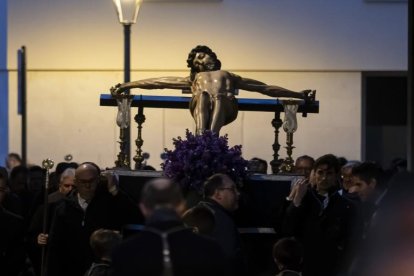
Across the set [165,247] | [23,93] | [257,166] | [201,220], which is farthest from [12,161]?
[165,247]

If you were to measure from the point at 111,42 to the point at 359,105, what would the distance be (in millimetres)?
4606

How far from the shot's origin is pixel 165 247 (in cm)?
808

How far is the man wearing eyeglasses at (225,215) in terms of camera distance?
1066cm

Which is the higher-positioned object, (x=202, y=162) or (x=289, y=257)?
(x=202, y=162)

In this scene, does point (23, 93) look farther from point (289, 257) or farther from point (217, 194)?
point (217, 194)

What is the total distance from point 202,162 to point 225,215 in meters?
2.99

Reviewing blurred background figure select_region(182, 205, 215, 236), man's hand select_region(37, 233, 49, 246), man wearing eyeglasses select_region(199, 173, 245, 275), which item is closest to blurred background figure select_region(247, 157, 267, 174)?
man's hand select_region(37, 233, 49, 246)

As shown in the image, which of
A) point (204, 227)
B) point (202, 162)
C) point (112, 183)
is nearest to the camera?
point (204, 227)

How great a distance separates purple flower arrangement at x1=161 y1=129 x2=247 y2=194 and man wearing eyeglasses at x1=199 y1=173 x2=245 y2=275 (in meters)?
2.61

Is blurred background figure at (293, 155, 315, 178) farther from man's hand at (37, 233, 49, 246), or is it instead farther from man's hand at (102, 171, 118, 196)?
man's hand at (37, 233, 49, 246)

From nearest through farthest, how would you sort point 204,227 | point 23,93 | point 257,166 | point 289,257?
point 204,227 → point 289,257 → point 257,166 → point 23,93

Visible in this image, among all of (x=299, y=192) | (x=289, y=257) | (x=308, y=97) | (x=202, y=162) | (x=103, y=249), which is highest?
(x=308, y=97)

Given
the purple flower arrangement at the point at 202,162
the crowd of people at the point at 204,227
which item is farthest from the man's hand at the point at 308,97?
the purple flower arrangement at the point at 202,162

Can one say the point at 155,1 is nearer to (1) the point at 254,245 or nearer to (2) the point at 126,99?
(2) the point at 126,99
